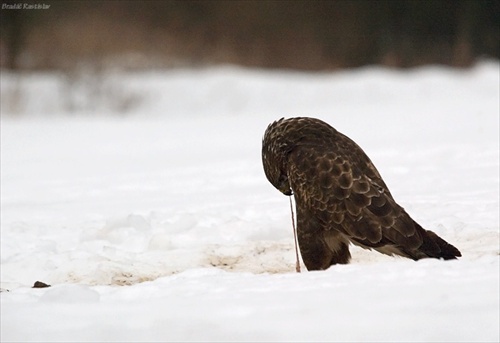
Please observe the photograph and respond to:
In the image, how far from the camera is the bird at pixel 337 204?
420 cm

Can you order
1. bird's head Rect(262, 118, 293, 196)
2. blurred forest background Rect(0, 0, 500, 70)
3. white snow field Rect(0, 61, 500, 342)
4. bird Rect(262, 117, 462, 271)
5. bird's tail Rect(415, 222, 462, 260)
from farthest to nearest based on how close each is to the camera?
blurred forest background Rect(0, 0, 500, 70) → bird's head Rect(262, 118, 293, 196) → bird Rect(262, 117, 462, 271) → bird's tail Rect(415, 222, 462, 260) → white snow field Rect(0, 61, 500, 342)

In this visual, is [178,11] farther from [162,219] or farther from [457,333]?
[457,333]

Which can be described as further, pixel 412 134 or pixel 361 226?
pixel 412 134

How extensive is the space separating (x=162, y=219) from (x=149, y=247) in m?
0.61

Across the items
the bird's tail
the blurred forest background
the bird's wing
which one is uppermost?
the blurred forest background

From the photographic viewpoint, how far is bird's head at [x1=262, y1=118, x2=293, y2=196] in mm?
4680

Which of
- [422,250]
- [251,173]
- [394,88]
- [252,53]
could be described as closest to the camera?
[422,250]

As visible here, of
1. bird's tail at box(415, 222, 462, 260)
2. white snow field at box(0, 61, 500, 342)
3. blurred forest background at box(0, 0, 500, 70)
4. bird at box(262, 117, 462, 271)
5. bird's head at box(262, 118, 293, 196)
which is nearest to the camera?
white snow field at box(0, 61, 500, 342)

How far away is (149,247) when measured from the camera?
5.41 metres

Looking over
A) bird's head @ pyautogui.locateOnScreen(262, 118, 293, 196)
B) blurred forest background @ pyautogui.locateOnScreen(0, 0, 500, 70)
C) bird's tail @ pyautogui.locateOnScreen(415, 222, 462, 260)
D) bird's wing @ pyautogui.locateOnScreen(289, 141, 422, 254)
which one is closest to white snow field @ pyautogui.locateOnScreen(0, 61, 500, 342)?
bird's tail @ pyautogui.locateOnScreen(415, 222, 462, 260)

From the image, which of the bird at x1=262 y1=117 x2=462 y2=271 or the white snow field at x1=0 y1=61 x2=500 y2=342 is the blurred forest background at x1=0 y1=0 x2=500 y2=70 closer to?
the white snow field at x1=0 y1=61 x2=500 y2=342

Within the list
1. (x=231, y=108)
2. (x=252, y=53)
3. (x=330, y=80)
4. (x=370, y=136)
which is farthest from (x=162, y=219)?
(x=252, y=53)

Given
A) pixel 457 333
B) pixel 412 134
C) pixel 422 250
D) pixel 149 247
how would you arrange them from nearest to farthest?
1. pixel 457 333
2. pixel 422 250
3. pixel 149 247
4. pixel 412 134

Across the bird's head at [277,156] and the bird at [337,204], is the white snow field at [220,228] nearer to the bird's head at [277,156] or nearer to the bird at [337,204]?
the bird at [337,204]
